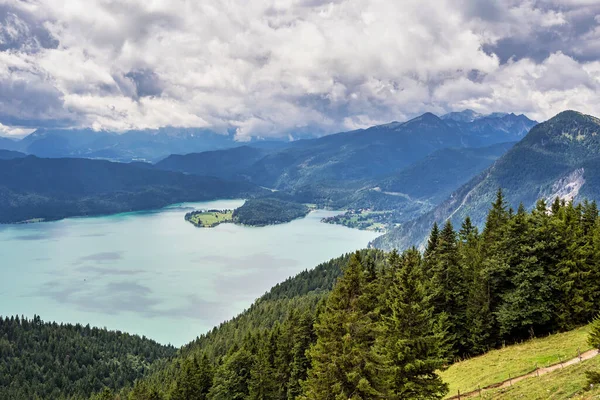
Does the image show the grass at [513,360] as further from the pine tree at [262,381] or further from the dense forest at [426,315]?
the pine tree at [262,381]

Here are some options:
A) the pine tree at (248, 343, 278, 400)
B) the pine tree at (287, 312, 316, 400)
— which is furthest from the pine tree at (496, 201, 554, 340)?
the pine tree at (248, 343, 278, 400)

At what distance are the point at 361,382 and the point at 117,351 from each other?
124 m

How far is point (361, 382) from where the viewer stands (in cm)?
2164

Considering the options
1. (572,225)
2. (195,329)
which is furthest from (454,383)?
(195,329)

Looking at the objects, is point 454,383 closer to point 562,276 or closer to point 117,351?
point 562,276

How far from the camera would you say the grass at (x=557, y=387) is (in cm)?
1995

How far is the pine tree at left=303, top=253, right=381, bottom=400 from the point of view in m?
22.5

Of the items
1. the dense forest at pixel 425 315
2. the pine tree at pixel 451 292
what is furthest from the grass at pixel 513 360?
the pine tree at pixel 451 292

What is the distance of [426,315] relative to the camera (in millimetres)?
26391

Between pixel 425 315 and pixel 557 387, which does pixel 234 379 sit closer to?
pixel 425 315

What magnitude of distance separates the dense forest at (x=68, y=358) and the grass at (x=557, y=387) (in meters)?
112

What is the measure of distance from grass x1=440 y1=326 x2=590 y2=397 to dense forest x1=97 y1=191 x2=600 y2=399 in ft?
6.19

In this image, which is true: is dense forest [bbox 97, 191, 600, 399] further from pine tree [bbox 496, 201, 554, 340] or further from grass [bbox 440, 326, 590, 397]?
grass [bbox 440, 326, 590, 397]

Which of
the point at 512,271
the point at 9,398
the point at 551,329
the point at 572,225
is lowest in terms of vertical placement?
the point at 9,398
